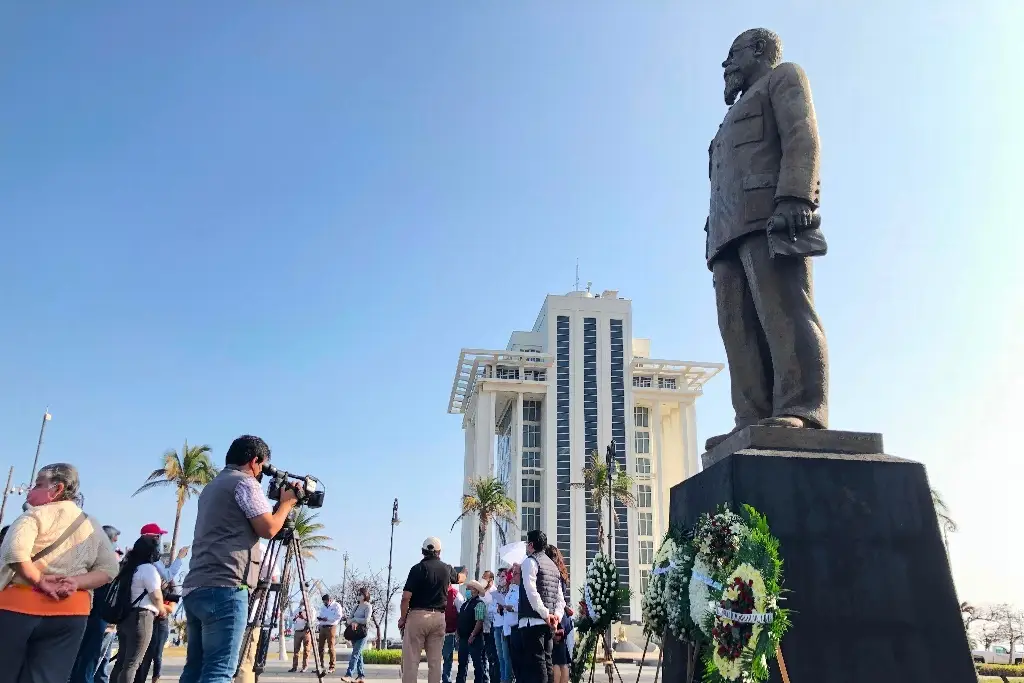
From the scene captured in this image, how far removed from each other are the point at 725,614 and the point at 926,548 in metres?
1.46

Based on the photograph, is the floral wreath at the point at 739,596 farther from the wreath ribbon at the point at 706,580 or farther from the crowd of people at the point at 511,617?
the crowd of people at the point at 511,617

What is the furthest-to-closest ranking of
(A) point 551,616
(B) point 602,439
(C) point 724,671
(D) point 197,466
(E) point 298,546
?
(B) point 602,439
(D) point 197,466
(A) point 551,616
(E) point 298,546
(C) point 724,671

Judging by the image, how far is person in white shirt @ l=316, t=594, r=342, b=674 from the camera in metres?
15.2

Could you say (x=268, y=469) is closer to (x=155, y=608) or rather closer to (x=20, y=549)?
(x=20, y=549)

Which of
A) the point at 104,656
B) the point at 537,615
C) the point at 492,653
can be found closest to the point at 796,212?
the point at 537,615

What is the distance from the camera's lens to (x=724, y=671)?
3.96 meters

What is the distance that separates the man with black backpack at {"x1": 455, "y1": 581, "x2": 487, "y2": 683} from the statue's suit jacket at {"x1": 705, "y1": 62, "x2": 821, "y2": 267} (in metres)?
6.84

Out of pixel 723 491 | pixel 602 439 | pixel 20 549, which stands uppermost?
pixel 602 439

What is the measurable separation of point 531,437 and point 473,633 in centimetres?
5567

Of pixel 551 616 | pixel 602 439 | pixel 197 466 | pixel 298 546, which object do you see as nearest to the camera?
pixel 298 546

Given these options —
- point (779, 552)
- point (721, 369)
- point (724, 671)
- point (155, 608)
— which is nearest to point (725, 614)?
point (724, 671)

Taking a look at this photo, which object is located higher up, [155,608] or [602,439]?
[602,439]

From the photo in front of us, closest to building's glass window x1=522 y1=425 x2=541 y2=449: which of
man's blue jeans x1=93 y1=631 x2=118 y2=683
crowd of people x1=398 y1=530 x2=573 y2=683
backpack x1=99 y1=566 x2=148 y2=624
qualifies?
crowd of people x1=398 y1=530 x2=573 y2=683

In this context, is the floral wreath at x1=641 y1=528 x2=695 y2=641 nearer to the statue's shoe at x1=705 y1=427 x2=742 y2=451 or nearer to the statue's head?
the statue's shoe at x1=705 y1=427 x2=742 y2=451
